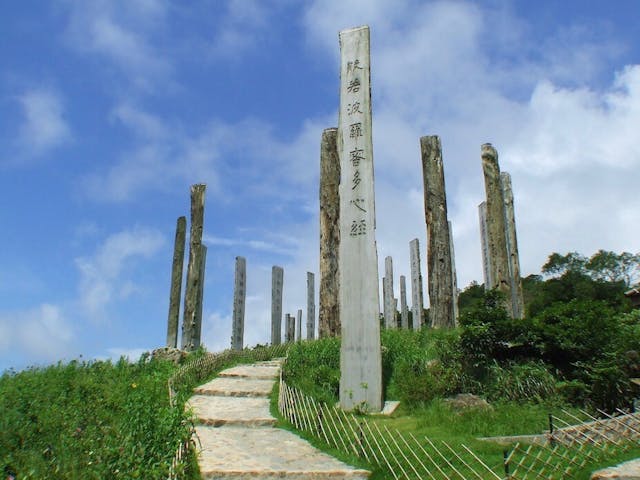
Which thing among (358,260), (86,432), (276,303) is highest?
(276,303)

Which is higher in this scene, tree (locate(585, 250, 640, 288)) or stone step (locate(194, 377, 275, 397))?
tree (locate(585, 250, 640, 288))

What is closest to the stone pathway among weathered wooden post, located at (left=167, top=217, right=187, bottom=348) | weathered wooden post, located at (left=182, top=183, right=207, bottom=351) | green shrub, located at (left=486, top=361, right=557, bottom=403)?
green shrub, located at (left=486, top=361, right=557, bottom=403)

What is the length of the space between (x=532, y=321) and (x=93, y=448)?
725cm

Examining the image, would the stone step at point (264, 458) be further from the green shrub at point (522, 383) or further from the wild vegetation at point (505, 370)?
the green shrub at point (522, 383)

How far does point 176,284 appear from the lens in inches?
706

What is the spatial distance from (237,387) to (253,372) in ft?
5.89

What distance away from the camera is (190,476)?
573 cm

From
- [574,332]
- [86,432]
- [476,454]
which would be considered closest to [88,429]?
[86,432]

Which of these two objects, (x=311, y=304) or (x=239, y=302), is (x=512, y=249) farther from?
(x=311, y=304)

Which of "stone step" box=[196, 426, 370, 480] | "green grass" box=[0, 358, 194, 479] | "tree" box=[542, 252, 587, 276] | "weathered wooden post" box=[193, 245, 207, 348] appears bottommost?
"stone step" box=[196, 426, 370, 480]

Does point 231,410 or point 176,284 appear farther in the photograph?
point 176,284

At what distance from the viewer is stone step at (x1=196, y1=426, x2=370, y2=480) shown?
5828 millimetres

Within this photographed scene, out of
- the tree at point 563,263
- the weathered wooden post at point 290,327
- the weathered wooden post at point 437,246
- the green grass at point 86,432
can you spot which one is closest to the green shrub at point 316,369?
the green grass at point 86,432

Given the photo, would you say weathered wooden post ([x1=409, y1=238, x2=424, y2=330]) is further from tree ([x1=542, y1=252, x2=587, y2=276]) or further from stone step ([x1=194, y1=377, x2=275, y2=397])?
tree ([x1=542, y1=252, x2=587, y2=276])
